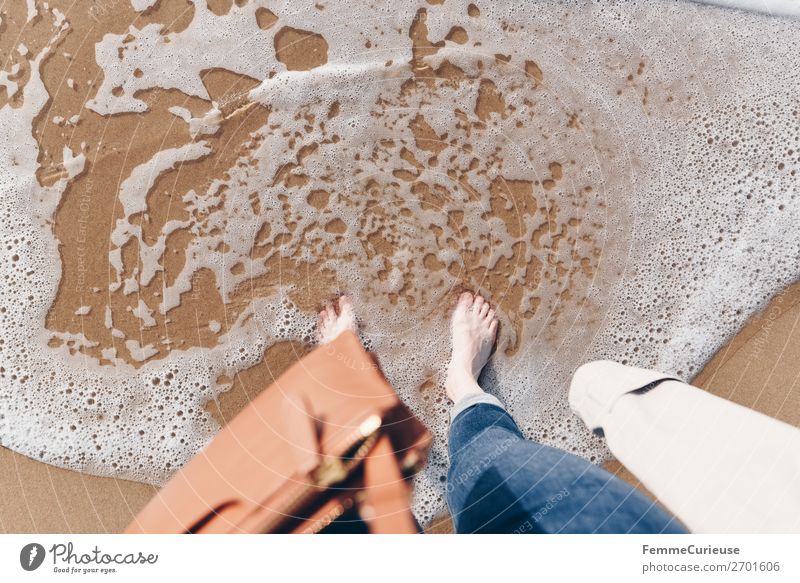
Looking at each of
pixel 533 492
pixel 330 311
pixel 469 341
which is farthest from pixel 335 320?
pixel 533 492

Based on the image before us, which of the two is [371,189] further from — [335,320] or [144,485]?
[144,485]

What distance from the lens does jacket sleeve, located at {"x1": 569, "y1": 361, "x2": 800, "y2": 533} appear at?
2.88ft

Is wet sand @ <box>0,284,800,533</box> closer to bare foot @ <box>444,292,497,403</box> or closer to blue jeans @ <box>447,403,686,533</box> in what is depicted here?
blue jeans @ <box>447,403,686,533</box>

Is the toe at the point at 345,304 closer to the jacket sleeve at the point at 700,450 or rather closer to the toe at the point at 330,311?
the toe at the point at 330,311

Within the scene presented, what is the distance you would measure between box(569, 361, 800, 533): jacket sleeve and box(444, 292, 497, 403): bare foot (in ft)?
0.77

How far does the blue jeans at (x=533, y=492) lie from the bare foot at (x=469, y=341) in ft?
0.30

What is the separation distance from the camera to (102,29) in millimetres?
1019

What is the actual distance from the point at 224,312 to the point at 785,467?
1.18 meters
